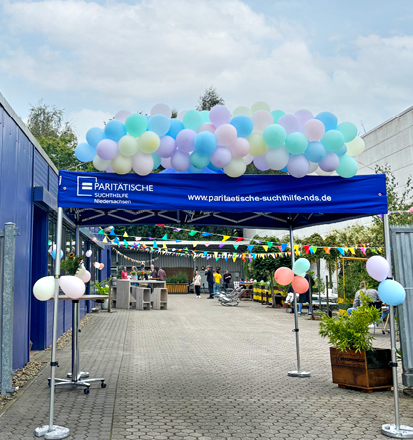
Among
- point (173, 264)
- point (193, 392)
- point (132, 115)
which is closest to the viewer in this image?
point (132, 115)

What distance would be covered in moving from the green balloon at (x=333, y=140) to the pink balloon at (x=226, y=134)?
119 centimetres

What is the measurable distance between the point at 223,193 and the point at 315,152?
1268 millimetres

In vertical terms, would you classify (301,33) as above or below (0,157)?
above

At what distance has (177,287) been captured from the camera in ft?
132

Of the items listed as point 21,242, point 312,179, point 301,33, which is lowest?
point 21,242

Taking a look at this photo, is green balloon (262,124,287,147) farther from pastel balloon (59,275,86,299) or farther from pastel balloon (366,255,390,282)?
pastel balloon (59,275,86,299)

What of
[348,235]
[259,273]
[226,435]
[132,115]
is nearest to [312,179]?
[132,115]

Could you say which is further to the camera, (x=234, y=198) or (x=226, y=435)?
(x=234, y=198)

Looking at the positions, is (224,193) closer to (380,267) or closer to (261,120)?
(261,120)

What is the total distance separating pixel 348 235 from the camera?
22.0 meters

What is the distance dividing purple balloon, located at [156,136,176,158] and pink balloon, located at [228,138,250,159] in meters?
0.71

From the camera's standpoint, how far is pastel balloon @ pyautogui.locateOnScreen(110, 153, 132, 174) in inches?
243

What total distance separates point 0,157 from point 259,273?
2028 centimetres

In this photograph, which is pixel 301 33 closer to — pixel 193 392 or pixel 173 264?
pixel 193 392
